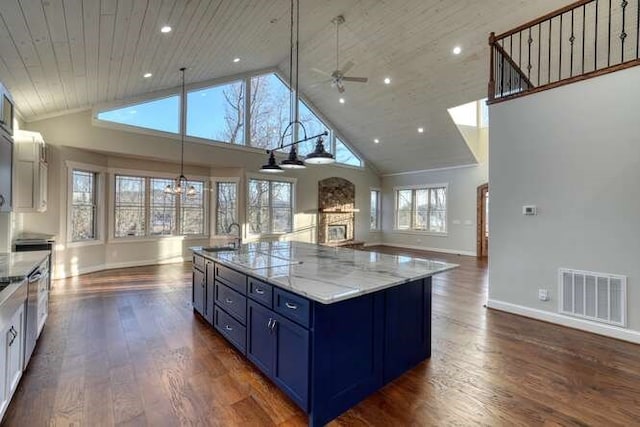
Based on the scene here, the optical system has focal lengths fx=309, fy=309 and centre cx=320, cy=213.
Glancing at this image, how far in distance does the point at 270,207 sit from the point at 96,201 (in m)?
4.01

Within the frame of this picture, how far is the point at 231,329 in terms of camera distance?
2896mm

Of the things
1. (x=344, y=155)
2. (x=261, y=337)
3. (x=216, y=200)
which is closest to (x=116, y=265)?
(x=216, y=200)

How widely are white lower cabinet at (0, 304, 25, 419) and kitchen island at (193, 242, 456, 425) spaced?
1456 millimetres

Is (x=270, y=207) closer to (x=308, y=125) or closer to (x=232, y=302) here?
(x=308, y=125)

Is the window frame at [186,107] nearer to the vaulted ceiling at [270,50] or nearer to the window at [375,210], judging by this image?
the vaulted ceiling at [270,50]

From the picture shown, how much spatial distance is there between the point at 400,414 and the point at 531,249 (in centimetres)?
293

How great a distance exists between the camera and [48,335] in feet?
10.5

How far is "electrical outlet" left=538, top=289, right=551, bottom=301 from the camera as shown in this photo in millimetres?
3740

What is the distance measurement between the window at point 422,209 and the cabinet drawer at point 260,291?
8584 mm

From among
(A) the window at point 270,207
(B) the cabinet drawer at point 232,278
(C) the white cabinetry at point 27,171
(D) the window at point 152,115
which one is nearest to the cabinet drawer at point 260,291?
(B) the cabinet drawer at point 232,278

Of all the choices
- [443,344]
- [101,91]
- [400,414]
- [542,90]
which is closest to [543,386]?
[443,344]

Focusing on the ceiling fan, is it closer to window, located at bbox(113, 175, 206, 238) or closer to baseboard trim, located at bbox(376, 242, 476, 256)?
window, located at bbox(113, 175, 206, 238)

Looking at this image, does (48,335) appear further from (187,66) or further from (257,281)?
(187,66)

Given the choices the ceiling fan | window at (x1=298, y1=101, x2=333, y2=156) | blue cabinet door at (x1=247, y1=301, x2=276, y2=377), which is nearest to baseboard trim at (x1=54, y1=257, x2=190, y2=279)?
window at (x1=298, y1=101, x2=333, y2=156)
